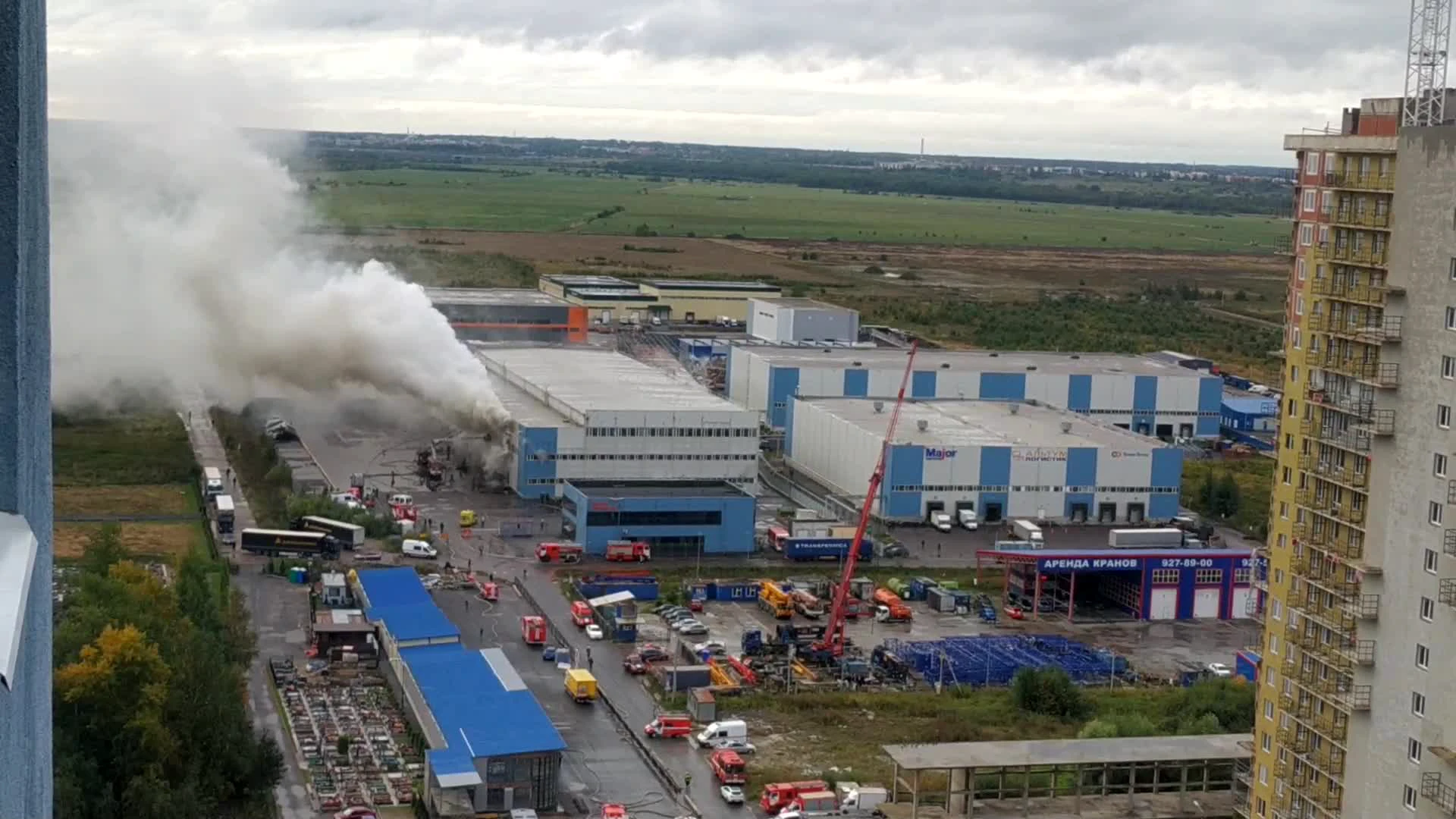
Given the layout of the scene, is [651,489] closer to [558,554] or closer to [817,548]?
[558,554]

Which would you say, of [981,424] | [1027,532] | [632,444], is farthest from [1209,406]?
[632,444]

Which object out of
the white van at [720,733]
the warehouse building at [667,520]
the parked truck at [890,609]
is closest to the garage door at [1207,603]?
the parked truck at [890,609]

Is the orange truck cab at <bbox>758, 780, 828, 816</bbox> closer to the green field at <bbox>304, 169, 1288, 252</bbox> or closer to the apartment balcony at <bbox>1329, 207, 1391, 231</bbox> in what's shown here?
the apartment balcony at <bbox>1329, 207, 1391, 231</bbox>

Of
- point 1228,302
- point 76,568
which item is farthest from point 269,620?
point 1228,302

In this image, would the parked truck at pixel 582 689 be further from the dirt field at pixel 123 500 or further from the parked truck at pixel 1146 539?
the dirt field at pixel 123 500

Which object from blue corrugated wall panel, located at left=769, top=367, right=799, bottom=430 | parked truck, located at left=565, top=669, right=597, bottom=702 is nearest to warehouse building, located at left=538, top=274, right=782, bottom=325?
blue corrugated wall panel, located at left=769, top=367, right=799, bottom=430

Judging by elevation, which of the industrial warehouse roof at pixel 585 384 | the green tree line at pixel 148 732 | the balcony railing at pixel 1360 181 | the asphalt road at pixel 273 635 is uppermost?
the balcony railing at pixel 1360 181
